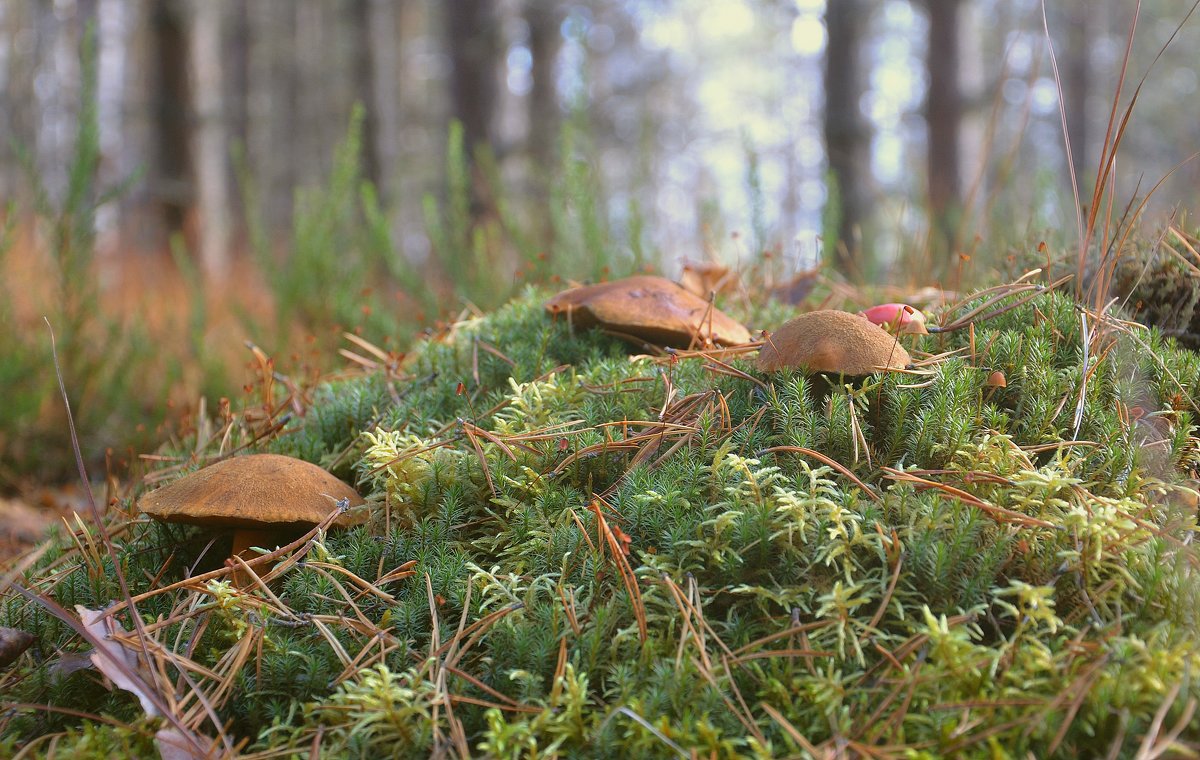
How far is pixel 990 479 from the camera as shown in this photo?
4.95 ft

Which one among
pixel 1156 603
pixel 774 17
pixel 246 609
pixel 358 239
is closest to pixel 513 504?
pixel 246 609

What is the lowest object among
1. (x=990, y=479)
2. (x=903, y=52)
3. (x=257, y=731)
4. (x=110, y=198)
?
(x=257, y=731)

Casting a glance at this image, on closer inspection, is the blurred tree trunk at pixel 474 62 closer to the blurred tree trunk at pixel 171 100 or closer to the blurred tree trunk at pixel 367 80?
the blurred tree trunk at pixel 171 100

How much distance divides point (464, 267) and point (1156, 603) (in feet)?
12.1

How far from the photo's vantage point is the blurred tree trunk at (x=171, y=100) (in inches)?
314

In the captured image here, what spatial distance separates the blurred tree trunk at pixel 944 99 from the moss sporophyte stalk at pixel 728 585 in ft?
17.8

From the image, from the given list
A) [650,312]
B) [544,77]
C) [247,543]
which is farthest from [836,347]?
[544,77]

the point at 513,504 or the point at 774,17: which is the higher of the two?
the point at 774,17

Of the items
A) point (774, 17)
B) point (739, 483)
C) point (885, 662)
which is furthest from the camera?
point (774, 17)

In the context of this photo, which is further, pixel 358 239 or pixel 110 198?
pixel 358 239

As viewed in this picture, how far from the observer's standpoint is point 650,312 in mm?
2162

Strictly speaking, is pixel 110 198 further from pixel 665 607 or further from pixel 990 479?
pixel 990 479

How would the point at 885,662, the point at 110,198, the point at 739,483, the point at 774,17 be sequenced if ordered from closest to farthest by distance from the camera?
the point at 885,662, the point at 739,483, the point at 110,198, the point at 774,17

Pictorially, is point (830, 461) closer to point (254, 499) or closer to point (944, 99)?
point (254, 499)
